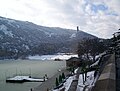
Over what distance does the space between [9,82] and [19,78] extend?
164 inches

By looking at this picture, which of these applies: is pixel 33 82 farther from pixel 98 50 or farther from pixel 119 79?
pixel 119 79

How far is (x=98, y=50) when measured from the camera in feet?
354

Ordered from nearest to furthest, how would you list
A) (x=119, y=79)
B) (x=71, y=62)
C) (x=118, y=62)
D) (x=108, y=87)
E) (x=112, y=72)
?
1. (x=108, y=87)
2. (x=119, y=79)
3. (x=112, y=72)
4. (x=118, y=62)
5. (x=71, y=62)

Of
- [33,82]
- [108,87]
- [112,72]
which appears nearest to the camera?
[108,87]

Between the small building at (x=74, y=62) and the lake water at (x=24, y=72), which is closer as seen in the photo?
the lake water at (x=24, y=72)

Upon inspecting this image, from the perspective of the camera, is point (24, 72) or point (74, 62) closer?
point (74, 62)

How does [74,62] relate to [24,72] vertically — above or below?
above

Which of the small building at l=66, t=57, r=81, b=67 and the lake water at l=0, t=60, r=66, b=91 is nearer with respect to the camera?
the lake water at l=0, t=60, r=66, b=91

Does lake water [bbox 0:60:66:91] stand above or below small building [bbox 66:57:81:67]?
below

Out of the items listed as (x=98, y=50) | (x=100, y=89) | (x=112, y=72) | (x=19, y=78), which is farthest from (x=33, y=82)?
(x=100, y=89)

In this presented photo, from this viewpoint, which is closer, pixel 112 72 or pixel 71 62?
pixel 112 72

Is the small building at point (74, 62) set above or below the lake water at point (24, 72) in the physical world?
above

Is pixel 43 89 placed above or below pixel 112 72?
below

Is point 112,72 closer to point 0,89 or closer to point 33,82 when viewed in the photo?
point 0,89
